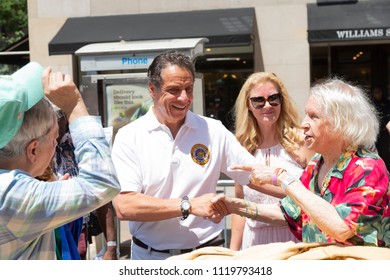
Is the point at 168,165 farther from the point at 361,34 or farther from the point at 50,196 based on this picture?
the point at 361,34

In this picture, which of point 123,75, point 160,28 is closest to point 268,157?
point 123,75

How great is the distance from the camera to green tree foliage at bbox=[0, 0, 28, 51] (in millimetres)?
26552

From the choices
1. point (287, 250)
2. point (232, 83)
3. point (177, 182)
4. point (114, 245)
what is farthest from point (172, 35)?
point (287, 250)

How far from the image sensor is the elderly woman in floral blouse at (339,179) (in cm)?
249

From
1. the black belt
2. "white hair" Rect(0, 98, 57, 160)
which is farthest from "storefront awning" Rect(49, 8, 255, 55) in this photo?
"white hair" Rect(0, 98, 57, 160)

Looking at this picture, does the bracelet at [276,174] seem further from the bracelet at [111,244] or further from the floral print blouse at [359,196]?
the bracelet at [111,244]

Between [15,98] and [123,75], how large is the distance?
6.87m

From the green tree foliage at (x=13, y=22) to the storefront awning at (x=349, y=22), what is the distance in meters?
16.6

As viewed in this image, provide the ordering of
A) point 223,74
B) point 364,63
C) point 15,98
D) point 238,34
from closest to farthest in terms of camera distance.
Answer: point 15,98
point 238,34
point 223,74
point 364,63

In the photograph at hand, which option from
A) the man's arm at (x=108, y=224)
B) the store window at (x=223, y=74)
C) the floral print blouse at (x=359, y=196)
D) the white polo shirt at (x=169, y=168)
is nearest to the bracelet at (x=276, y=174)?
the floral print blouse at (x=359, y=196)

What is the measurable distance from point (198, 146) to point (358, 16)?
10.0 meters

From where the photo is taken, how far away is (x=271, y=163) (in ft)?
13.2

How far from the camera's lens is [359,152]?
8.88 feet

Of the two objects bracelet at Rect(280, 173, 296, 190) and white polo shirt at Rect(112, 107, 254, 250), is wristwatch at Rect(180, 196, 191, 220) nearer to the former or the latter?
white polo shirt at Rect(112, 107, 254, 250)
